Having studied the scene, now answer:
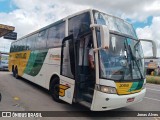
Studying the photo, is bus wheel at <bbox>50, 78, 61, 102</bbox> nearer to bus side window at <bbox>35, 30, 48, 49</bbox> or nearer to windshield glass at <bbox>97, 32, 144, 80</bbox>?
bus side window at <bbox>35, 30, 48, 49</bbox>

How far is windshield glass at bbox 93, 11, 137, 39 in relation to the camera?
23.0 feet

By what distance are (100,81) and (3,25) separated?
517 cm

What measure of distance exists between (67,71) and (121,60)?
78.6 inches

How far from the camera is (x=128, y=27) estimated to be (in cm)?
791

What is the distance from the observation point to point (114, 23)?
7355 millimetres

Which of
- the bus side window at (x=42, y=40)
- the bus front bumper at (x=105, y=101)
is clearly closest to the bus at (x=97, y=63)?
the bus front bumper at (x=105, y=101)

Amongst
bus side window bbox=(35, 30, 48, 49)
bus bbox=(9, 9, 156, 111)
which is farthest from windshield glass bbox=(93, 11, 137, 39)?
bus side window bbox=(35, 30, 48, 49)

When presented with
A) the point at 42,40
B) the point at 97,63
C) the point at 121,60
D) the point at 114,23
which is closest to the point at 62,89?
the point at 97,63

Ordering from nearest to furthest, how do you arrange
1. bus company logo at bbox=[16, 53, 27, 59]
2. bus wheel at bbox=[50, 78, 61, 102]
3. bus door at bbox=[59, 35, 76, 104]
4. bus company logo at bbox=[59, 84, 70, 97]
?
bus door at bbox=[59, 35, 76, 104], bus company logo at bbox=[59, 84, 70, 97], bus wheel at bbox=[50, 78, 61, 102], bus company logo at bbox=[16, 53, 27, 59]

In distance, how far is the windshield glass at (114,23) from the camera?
7.00 metres

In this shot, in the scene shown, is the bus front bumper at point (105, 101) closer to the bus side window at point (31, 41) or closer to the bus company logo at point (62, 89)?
the bus company logo at point (62, 89)

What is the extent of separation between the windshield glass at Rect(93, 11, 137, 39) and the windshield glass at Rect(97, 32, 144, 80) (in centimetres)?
34

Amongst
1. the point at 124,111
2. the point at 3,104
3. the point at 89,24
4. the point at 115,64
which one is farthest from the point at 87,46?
the point at 3,104

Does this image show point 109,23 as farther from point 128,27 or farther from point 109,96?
point 109,96
